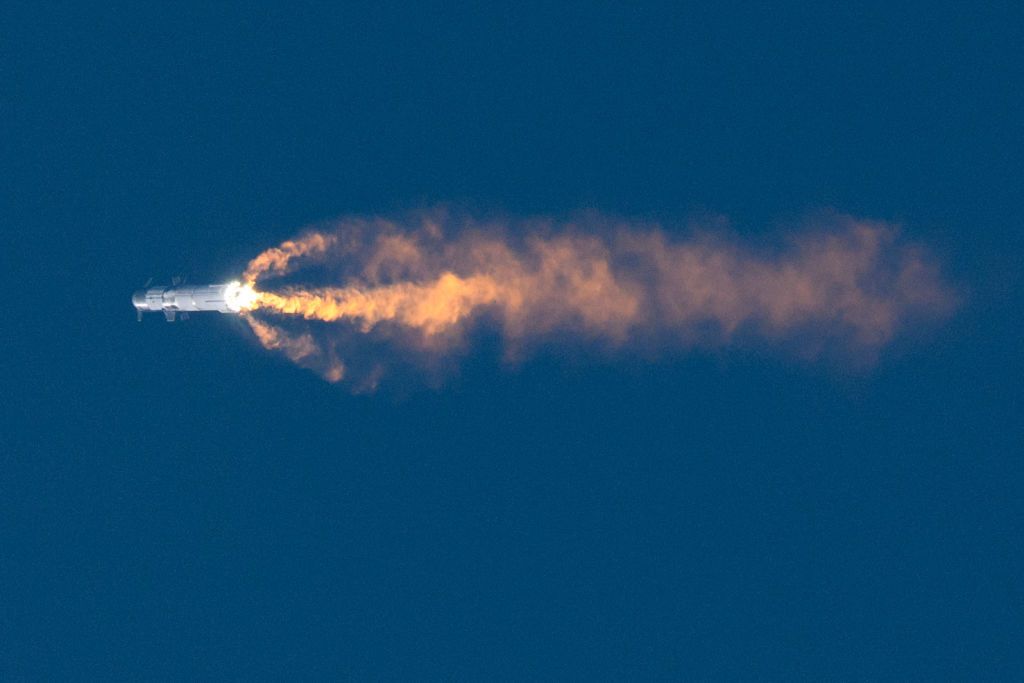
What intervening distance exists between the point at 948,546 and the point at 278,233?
102 feet

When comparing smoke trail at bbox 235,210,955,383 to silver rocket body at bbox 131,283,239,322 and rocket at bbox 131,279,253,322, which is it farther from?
silver rocket body at bbox 131,283,239,322

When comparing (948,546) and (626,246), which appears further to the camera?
(626,246)

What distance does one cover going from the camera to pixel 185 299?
5559 cm

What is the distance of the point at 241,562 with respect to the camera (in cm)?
5916

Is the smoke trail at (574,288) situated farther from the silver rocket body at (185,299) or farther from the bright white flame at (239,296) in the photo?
the silver rocket body at (185,299)

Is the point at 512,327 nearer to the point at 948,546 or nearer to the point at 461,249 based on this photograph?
the point at 461,249

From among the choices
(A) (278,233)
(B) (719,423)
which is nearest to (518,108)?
(A) (278,233)

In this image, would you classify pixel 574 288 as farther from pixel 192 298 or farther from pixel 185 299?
pixel 185 299

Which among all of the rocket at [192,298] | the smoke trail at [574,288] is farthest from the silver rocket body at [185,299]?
the smoke trail at [574,288]

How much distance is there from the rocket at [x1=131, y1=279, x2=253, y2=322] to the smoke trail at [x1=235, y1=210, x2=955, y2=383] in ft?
6.52

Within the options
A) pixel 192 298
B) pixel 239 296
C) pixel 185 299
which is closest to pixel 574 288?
pixel 239 296

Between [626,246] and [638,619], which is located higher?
[626,246]

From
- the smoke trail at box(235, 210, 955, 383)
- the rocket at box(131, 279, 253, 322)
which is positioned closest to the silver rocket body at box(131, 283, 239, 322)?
the rocket at box(131, 279, 253, 322)

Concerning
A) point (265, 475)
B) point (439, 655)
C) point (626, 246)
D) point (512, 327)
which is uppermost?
point (626, 246)
